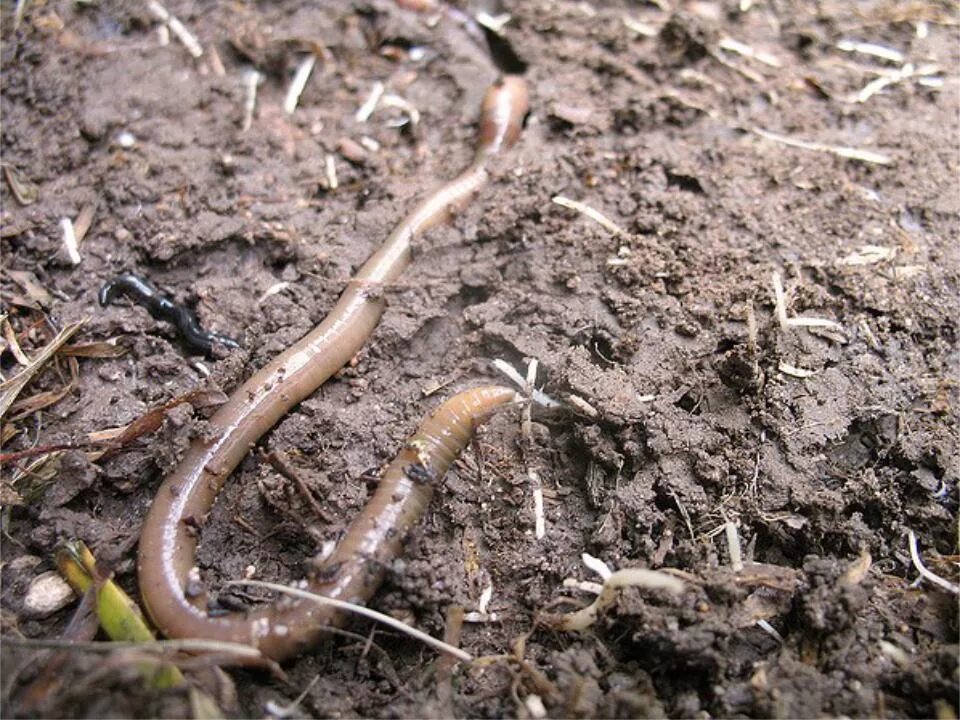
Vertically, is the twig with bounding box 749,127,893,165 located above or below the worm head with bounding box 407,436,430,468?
above

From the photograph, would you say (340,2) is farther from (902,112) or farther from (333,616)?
(333,616)

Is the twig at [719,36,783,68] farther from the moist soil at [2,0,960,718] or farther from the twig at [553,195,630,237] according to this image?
the twig at [553,195,630,237]

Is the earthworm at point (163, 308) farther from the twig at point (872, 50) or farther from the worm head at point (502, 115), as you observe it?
the twig at point (872, 50)

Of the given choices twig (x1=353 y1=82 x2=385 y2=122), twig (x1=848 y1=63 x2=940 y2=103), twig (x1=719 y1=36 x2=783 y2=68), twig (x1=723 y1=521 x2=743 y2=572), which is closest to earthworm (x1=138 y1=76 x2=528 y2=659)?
twig (x1=353 y1=82 x2=385 y2=122)

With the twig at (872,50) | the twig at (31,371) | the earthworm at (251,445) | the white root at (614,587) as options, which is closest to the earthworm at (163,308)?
the twig at (31,371)

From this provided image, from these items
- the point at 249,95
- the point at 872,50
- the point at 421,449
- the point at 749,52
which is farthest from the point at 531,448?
the point at 872,50

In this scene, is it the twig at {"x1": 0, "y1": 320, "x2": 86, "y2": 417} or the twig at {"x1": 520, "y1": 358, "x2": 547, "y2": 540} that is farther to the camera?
the twig at {"x1": 0, "y1": 320, "x2": 86, "y2": 417}

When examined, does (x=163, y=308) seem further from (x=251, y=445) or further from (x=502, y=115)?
(x=502, y=115)
